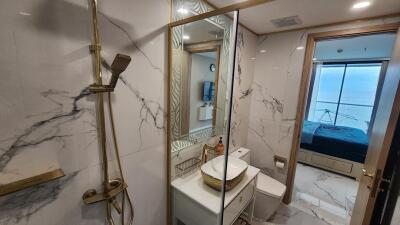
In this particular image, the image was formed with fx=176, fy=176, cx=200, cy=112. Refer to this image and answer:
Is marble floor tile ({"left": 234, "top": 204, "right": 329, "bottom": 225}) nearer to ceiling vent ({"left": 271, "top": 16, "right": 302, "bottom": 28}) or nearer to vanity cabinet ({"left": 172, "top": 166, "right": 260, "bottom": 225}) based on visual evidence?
vanity cabinet ({"left": 172, "top": 166, "right": 260, "bottom": 225})

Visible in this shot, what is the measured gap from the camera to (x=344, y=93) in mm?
4746

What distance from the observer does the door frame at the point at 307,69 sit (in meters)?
1.68

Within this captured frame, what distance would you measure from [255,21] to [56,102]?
1.88 meters

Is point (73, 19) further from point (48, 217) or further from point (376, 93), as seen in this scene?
point (376, 93)

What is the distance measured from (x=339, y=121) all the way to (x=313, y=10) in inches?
174

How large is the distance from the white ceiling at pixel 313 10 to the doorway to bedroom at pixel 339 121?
29 centimetres

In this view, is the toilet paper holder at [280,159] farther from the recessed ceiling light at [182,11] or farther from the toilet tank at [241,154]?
the recessed ceiling light at [182,11]

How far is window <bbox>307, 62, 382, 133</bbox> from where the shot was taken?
14.2ft

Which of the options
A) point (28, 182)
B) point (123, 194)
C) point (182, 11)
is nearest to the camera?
point (28, 182)

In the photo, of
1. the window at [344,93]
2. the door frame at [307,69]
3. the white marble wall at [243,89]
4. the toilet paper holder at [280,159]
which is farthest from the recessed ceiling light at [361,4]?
the window at [344,93]

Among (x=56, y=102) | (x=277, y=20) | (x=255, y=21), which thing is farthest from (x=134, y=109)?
(x=277, y=20)

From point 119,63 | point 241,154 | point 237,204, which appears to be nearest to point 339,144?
point 241,154

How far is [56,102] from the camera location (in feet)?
2.69

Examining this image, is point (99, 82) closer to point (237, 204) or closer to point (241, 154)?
point (237, 204)
